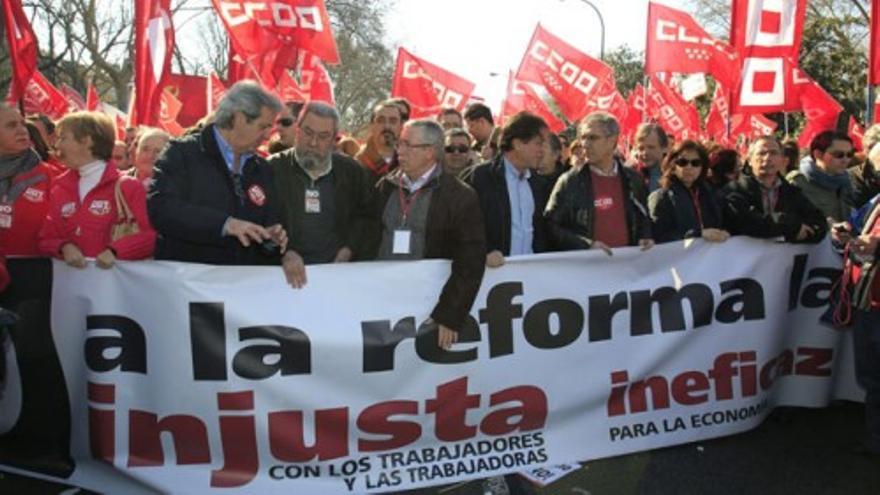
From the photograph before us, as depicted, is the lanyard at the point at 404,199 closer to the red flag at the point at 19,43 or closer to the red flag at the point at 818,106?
the red flag at the point at 19,43

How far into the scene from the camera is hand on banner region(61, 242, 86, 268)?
398 cm

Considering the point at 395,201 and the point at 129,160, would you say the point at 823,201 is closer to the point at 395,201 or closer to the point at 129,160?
the point at 395,201

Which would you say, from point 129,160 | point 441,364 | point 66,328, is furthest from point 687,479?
point 129,160

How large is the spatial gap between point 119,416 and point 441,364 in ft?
4.95

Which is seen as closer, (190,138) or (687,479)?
(190,138)

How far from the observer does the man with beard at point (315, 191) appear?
4.42 m

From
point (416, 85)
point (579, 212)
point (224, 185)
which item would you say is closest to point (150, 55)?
point (224, 185)

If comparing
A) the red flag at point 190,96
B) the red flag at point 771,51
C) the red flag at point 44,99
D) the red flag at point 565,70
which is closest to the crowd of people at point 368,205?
the red flag at point 771,51

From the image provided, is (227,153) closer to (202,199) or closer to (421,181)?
(202,199)

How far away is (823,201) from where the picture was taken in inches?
258

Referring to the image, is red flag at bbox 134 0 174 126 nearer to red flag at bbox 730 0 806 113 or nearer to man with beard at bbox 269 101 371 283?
man with beard at bbox 269 101 371 283

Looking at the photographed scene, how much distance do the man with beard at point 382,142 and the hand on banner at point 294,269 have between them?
147 centimetres

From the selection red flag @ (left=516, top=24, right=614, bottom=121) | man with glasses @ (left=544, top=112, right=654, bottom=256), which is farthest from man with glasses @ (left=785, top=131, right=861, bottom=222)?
red flag @ (left=516, top=24, right=614, bottom=121)

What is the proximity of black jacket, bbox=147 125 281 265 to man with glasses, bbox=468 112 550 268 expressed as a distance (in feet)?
3.89
